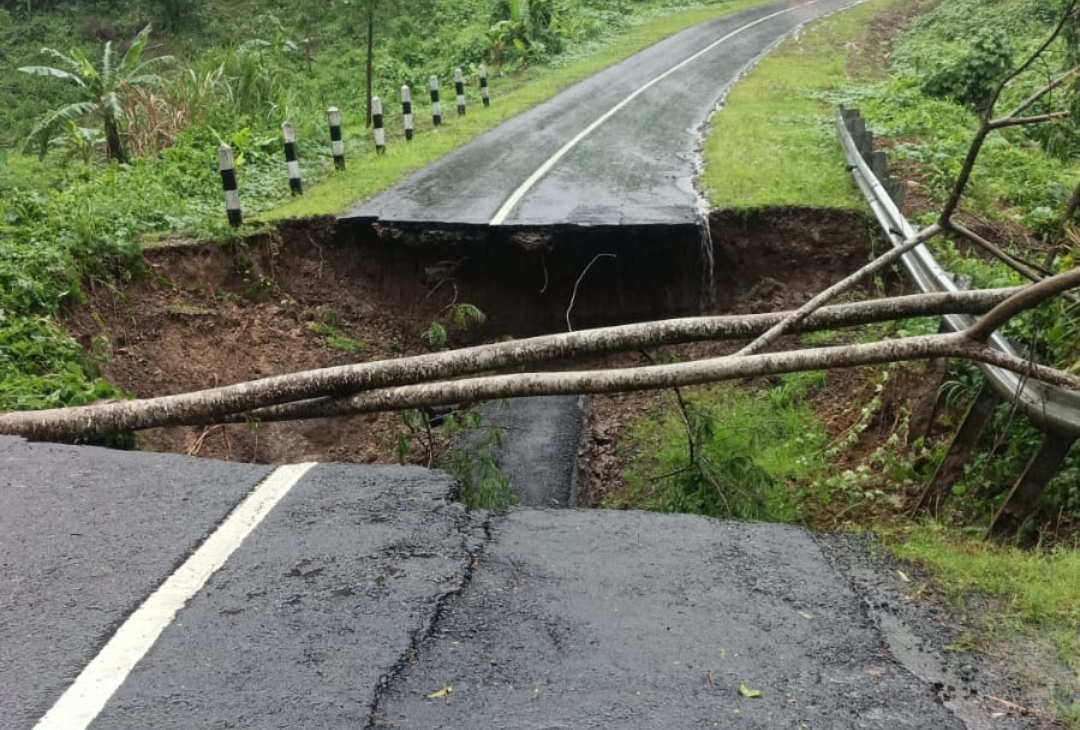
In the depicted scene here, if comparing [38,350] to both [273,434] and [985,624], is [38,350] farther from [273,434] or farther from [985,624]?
[985,624]

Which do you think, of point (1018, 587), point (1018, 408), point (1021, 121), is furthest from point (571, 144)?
point (1018, 587)

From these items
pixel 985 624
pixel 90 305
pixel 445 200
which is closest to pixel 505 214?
pixel 445 200

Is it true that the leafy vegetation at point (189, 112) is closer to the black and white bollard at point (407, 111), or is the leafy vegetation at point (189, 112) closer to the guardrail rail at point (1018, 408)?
the black and white bollard at point (407, 111)

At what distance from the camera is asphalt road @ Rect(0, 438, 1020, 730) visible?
301cm

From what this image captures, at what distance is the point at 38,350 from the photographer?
6770mm

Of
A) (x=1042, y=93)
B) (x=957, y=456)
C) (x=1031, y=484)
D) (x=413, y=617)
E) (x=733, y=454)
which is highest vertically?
(x=1042, y=93)

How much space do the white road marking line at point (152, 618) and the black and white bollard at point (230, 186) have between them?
6002mm

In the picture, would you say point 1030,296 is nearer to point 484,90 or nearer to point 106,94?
point 106,94

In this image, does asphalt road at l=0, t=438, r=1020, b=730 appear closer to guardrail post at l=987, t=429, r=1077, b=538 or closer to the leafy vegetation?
guardrail post at l=987, t=429, r=1077, b=538

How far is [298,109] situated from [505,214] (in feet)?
25.0

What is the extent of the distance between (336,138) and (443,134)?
2831mm

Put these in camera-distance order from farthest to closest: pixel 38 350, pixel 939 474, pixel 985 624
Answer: pixel 38 350, pixel 939 474, pixel 985 624

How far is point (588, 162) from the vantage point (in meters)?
12.2

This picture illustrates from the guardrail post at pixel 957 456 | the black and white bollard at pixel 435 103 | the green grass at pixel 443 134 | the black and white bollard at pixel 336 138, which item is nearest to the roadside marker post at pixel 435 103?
the black and white bollard at pixel 435 103
